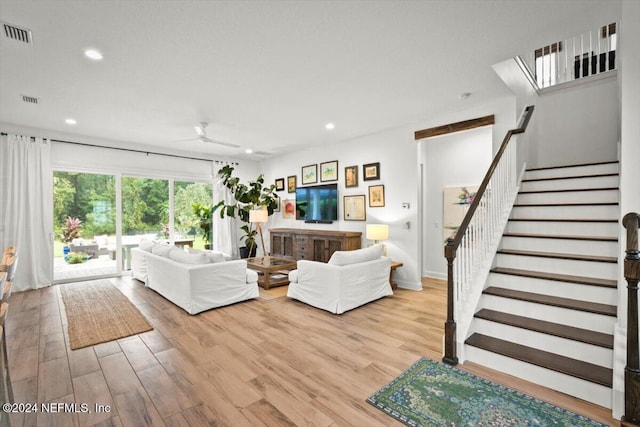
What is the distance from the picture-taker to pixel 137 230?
650 cm

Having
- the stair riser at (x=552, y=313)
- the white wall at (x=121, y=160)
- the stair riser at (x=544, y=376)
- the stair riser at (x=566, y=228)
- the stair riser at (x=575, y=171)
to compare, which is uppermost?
the white wall at (x=121, y=160)

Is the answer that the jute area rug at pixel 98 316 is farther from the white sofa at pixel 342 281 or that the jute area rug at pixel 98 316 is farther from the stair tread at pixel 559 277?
the stair tread at pixel 559 277

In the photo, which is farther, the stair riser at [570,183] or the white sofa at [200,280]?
the white sofa at [200,280]

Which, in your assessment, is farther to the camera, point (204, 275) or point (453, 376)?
point (204, 275)

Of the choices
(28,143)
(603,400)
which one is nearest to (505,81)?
(603,400)

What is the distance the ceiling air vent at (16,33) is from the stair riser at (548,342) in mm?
4529

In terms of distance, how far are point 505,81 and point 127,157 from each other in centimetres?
681

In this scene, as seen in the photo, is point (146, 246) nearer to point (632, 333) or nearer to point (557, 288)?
point (557, 288)

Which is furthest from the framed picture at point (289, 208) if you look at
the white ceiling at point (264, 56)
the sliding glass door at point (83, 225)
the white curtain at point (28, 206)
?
the white curtain at point (28, 206)

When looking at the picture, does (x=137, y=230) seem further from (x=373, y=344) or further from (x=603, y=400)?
(x=603, y=400)

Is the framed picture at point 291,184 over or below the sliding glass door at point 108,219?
over

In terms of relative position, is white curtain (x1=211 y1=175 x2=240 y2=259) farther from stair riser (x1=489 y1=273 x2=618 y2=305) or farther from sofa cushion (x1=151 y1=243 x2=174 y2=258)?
stair riser (x1=489 y1=273 x2=618 y2=305)

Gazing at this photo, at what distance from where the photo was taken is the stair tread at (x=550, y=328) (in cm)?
224

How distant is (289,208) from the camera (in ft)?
25.1
